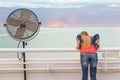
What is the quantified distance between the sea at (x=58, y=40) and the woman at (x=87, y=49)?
0.37 metres

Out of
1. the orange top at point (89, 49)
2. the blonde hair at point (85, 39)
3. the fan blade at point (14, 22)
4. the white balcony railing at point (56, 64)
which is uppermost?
the fan blade at point (14, 22)

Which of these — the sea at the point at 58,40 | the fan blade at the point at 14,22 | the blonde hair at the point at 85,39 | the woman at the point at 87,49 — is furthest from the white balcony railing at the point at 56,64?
Result: the fan blade at the point at 14,22

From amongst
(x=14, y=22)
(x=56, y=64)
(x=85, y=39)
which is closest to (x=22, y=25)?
(x=14, y=22)

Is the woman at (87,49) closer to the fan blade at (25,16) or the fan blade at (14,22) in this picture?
the fan blade at (25,16)

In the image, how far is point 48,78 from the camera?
7387 mm

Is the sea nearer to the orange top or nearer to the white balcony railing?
the white balcony railing

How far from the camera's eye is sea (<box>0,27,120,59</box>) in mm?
7426

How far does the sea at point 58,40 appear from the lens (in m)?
7.43

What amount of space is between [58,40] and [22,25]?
5.11ft

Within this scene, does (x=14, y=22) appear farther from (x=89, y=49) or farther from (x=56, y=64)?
(x=89, y=49)

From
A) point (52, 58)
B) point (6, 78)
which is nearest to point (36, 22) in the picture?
point (52, 58)

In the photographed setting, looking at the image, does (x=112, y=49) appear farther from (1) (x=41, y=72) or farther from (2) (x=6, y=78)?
(2) (x=6, y=78)

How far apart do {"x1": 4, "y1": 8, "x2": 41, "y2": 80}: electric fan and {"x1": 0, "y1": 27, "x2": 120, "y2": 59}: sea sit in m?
0.17

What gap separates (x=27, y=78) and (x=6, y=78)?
1.34 feet
